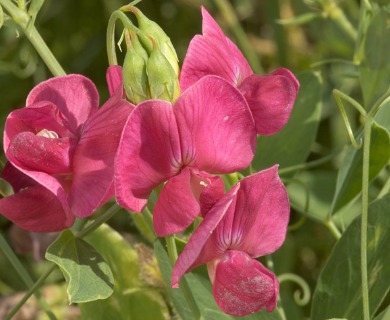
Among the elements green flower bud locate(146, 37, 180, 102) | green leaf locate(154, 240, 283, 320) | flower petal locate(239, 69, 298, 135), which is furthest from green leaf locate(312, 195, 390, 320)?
green flower bud locate(146, 37, 180, 102)

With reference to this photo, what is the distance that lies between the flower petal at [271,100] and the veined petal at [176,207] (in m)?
0.08

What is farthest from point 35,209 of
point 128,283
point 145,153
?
point 128,283

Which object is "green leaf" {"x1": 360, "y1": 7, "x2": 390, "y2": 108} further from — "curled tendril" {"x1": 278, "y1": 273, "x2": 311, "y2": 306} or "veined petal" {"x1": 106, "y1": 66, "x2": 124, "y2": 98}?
"veined petal" {"x1": 106, "y1": 66, "x2": 124, "y2": 98}

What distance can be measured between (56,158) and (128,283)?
30 cm

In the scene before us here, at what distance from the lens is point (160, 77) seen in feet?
2.70

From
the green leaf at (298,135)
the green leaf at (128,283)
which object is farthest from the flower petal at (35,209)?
the green leaf at (298,135)

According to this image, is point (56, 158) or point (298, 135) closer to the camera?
point (56, 158)

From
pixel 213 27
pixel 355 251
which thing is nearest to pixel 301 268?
pixel 355 251

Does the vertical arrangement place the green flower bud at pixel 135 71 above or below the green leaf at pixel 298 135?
above

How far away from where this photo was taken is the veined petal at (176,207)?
2.71 ft

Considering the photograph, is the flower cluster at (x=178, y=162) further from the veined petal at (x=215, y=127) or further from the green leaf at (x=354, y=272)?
the green leaf at (x=354, y=272)

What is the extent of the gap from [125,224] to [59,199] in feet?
2.35

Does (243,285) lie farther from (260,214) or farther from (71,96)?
(71,96)

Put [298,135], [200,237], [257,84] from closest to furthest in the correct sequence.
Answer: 1. [200,237]
2. [257,84]
3. [298,135]
